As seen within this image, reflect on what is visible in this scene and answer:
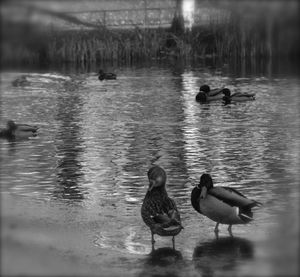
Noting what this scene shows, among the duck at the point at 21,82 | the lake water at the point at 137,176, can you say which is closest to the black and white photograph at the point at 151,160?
the lake water at the point at 137,176

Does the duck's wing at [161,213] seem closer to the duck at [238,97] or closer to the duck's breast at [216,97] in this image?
the duck at [238,97]

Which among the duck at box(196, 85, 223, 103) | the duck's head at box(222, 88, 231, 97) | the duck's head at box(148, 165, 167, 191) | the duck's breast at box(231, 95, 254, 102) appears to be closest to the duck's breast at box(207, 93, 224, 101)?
the duck at box(196, 85, 223, 103)

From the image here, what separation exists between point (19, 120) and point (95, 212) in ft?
36.5

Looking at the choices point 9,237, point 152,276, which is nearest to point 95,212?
point 152,276

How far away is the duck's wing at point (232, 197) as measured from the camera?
7.74 meters

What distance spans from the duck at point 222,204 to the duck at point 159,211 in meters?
0.52

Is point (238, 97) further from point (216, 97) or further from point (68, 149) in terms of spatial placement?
point (68, 149)

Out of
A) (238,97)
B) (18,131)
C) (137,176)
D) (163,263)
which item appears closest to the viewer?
(163,263)

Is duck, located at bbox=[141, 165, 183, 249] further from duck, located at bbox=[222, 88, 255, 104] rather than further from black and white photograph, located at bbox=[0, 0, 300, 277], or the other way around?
duck, located at bbox=[222, 88, 255, 104]

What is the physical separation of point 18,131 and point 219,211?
29.0ft

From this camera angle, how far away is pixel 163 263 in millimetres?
6453

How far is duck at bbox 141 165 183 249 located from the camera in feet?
23.4

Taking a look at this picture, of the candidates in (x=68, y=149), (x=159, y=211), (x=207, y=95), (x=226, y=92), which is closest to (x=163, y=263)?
(x=159, y=211)

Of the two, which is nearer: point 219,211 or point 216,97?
point 219,211
